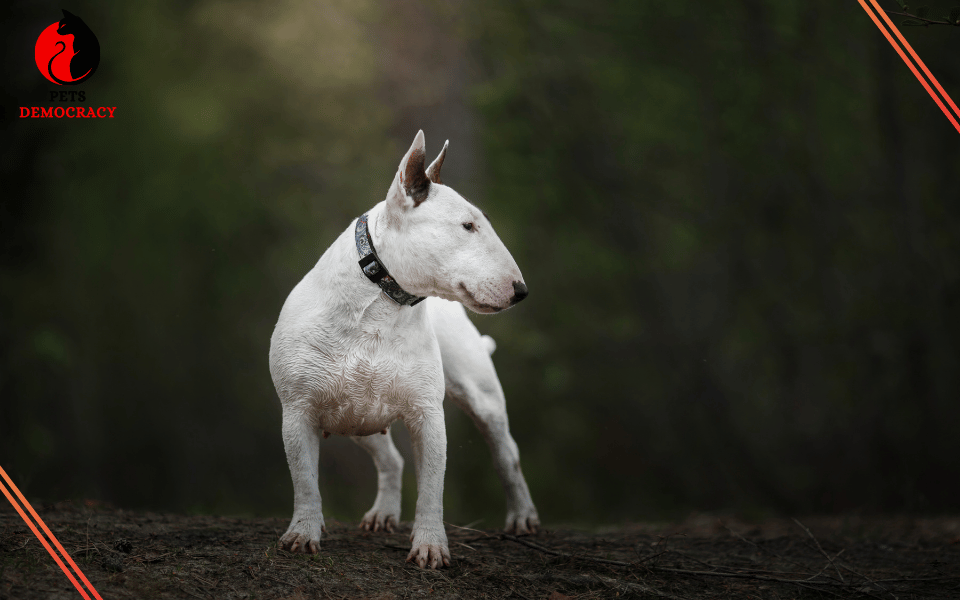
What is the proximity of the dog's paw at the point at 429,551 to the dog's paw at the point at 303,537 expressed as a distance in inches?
17.2

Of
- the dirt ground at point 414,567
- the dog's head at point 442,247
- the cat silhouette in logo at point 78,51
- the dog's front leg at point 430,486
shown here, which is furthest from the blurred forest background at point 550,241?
the dog's head at point 442,247

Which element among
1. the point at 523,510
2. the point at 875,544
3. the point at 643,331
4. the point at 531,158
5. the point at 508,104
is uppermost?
the point at 508,104

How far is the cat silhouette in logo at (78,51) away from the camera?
21.8ft

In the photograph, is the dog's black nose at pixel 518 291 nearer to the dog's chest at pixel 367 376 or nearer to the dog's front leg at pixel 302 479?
the dog's chest at pixel 367 376

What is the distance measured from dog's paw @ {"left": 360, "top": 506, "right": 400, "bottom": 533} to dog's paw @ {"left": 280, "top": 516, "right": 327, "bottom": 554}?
1.21 metres

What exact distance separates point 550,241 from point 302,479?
20.7 feet

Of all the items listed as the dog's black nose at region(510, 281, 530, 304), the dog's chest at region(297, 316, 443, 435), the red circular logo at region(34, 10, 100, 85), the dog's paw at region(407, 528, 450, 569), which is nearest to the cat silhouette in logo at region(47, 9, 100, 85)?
the red circular logo at region(34, 10, 100, 85)

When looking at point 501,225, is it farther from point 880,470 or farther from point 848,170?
point 880,470

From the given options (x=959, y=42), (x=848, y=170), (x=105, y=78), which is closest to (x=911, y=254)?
(x=848, y=170)

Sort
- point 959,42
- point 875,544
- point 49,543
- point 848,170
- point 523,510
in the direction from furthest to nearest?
point 848,170
point 959,42
point 875,544
point 523,510
point 49,543

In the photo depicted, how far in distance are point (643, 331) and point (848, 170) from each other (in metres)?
3.12

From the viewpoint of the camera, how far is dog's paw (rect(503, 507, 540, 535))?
14.2ft

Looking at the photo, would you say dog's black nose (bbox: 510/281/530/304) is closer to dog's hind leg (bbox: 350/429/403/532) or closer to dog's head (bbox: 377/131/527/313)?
dog's head (bbox: 377/131/527/313)

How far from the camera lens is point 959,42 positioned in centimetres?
753
